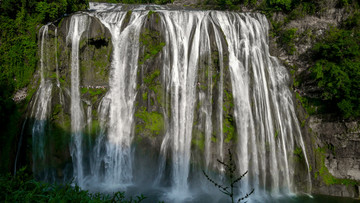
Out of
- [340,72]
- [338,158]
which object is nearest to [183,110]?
[340,72]

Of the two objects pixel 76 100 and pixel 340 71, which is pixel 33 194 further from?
pixel 340 71

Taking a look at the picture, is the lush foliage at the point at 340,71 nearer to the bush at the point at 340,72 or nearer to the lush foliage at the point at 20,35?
the bush at the point at 340,72

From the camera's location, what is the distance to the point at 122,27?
513 inches

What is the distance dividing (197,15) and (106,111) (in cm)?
696

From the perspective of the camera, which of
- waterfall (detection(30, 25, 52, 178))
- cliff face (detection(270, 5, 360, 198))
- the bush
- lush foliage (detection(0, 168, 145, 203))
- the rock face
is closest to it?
lush foliage (detection(0, 168, 145, 203))

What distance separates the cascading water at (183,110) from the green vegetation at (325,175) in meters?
1.08

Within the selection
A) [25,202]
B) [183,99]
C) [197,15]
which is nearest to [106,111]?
[183,99]

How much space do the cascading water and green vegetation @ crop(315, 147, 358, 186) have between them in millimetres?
1084

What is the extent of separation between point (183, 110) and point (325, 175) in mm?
8130

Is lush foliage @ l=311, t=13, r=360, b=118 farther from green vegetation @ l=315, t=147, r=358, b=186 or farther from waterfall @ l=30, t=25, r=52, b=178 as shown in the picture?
waterfall @ l=30, t=25, r=52, b=178

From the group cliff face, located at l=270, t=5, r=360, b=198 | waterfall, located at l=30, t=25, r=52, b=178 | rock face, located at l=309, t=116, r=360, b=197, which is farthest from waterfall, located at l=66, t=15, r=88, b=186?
rock face, located at l=309, t=116, r=360, b=197

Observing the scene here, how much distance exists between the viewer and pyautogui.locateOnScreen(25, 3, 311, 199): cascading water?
1200 cm

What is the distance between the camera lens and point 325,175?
12.7m

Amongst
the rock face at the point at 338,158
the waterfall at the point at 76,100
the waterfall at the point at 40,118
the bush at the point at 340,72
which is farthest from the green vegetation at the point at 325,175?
the waterfall at the point at 40,118
